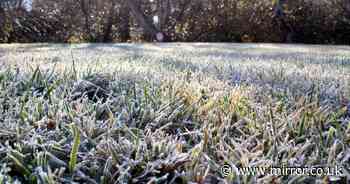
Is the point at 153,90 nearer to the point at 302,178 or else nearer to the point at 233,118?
the point at 233,118

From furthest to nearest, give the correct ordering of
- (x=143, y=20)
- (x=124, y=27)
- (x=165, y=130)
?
(x=124, y=27) < (x=143, y=20) < (x=165, y=130)

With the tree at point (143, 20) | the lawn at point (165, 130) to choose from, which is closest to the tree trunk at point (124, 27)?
the tree at point (143, 20)

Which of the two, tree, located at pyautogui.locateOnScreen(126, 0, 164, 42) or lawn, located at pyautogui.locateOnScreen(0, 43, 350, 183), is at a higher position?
tree, located at pyautogui.locateOnScreen(126, 0, 164, 42)

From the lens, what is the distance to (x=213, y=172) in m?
1.03

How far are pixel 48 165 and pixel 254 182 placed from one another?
0.55 metres

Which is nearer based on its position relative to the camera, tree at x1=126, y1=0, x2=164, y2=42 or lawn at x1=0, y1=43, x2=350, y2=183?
lawn at x1=0, y1=43, x2=350, y2=183

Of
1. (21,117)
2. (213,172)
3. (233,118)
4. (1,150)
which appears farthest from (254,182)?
(21,117)

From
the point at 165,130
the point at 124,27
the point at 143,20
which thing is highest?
the point at 143,20

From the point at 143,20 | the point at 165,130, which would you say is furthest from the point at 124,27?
the point at 165,130

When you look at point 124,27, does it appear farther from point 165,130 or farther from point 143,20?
point 165,130

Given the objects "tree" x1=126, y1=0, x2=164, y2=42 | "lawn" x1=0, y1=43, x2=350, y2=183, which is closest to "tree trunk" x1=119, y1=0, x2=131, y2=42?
"tree" x1=126, y1=0, x2=164, y2=42

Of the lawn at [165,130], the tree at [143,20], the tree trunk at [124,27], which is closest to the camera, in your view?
the lawn at [165,130]

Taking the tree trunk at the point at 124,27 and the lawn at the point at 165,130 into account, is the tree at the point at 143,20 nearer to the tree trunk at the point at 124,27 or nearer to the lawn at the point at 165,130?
the tree trunk at the point at 124,27

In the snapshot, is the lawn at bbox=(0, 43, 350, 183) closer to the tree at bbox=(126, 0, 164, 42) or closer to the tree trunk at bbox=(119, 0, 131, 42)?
the tree at bbox=(126, 0, 164, 42)
